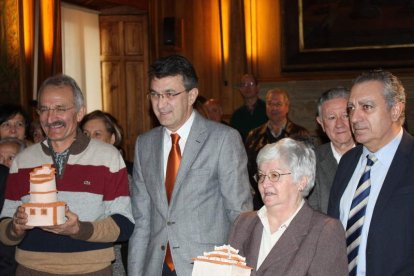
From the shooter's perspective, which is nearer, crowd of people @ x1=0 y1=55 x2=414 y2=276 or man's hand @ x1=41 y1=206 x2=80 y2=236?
crowd of people @ x1=0 y1=55 x2=414 y2=276

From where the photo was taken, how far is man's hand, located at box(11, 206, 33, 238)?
3.66m

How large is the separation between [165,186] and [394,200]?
4.18 ft

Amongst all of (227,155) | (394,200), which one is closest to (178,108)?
(227,155)

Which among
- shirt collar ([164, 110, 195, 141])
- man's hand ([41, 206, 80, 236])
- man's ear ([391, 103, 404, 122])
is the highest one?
man's ear ([391, 103, 404, 122])

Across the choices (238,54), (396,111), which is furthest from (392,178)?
(238,54)

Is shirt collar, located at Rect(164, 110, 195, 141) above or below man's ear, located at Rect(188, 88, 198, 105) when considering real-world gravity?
below

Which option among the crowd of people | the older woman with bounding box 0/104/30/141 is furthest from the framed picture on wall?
the crowd of people

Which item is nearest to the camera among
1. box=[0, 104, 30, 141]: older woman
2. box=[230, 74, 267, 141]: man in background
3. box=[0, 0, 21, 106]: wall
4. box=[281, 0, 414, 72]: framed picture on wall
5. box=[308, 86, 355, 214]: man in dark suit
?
box=[308, 86, 355, 214]: man in dark suit

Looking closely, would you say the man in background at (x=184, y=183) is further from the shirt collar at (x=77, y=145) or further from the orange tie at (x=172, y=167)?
the shirt collar at (x=77, y=145)

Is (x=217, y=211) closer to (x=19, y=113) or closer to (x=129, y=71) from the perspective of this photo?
(x=19, y=113)

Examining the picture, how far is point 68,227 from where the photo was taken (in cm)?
368

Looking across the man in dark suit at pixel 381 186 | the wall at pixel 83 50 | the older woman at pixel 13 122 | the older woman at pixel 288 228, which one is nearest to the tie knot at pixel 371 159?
the man in dark suit at pixel 381 186

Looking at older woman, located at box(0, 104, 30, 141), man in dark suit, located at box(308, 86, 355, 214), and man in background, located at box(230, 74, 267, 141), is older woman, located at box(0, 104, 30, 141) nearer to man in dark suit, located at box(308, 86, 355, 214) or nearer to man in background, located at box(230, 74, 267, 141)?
man in dark suit, located at box(308, 86, 355, 214)

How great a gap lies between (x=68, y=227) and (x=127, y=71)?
8704 mm
